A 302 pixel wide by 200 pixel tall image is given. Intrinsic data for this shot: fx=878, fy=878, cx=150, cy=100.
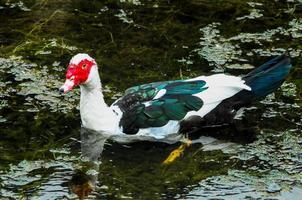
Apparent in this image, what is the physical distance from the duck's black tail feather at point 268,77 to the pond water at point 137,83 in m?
0.28

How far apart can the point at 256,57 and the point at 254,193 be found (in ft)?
9.04

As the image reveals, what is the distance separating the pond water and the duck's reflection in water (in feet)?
0.05

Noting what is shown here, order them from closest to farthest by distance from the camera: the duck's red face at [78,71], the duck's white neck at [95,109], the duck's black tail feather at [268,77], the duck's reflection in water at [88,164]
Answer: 1. the duck's reflection in water at [88,164]
2. the duck's red face at [78,71]
3. the duck's white neck at [95,109]
4. the duck's black tail feather at [268,77]

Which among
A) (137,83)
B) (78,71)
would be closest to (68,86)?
(78,71)

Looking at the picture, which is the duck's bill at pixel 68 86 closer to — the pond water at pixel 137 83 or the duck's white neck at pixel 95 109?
the duck's white neck at pixel 95 109

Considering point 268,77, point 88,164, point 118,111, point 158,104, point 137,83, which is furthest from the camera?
point 137,83

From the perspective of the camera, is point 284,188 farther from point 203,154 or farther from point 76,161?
point 76,161

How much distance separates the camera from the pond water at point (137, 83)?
7305mm

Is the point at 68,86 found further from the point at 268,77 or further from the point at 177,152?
the point at 268,77

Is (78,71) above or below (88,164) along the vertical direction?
above

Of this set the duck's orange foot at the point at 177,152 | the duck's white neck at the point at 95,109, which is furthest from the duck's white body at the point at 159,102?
the duck's orange foot at the point at 177,152

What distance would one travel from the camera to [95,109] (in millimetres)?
8078

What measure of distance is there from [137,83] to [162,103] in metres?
1.11

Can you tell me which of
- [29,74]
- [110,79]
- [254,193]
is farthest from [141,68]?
[254,193]
